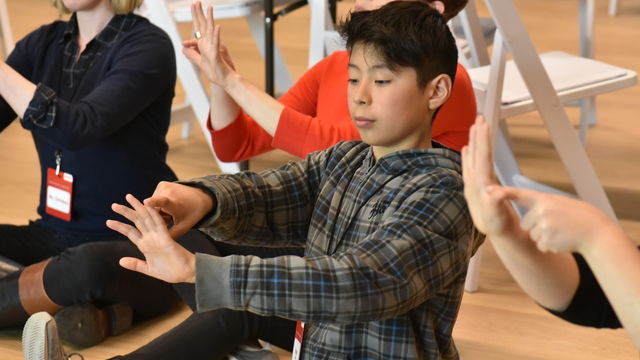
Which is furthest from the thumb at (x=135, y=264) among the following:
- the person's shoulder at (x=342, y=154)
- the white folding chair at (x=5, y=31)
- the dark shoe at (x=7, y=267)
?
the white folding chair at (x=5, y=31)

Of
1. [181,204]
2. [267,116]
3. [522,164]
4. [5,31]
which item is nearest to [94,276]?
[267,116]

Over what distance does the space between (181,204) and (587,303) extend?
49 cm

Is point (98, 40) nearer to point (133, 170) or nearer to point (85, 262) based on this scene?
point (133, 170)

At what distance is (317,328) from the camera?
3.85 feet

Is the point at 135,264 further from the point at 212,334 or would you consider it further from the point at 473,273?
the point at 473,273

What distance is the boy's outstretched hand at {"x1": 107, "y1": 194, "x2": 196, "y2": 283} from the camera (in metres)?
0.96

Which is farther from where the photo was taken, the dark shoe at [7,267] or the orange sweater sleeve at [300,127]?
the dark shoe at [7,267]

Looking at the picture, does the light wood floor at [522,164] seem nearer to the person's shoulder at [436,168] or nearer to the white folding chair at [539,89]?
the white folding chair at [539,89]

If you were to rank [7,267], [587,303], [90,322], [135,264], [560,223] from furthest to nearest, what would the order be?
[7,267], [90,322], [135,264], [587,303], [560,223]

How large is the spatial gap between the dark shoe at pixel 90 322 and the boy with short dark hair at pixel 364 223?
682 mm

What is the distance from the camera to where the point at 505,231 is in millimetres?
794

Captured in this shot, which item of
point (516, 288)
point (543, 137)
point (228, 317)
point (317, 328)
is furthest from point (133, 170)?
point (543, 137)

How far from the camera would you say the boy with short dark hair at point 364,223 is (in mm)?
974

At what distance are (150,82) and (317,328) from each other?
802mm
